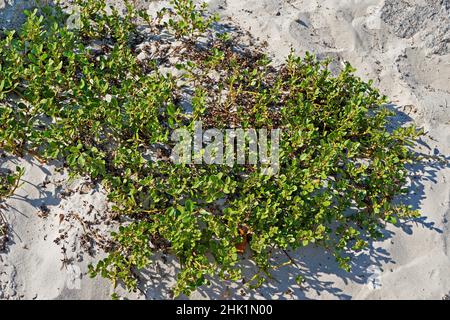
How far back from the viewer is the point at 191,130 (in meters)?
4.07

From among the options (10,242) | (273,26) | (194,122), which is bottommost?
(10,242)

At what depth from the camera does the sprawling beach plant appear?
11.9ft

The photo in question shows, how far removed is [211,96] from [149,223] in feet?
4.57

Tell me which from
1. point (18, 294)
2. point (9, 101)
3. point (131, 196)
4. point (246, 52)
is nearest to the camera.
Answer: point (18, 294)

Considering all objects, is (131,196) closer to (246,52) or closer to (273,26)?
(246,52)

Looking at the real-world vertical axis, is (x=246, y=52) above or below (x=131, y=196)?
above

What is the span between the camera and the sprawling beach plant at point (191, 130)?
3.62m

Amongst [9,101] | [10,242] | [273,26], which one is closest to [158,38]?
[273,26]

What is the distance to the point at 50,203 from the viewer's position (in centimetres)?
382

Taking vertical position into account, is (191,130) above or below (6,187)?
above

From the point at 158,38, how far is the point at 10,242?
237cm

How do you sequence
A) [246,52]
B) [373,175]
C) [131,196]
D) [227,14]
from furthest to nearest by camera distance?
1. [227,14]
2. [246,52]
3. [373,175]
4. [131,196]

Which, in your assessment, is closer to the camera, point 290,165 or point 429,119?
point 290,165

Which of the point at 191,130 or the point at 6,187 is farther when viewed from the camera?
the point at 191,130
